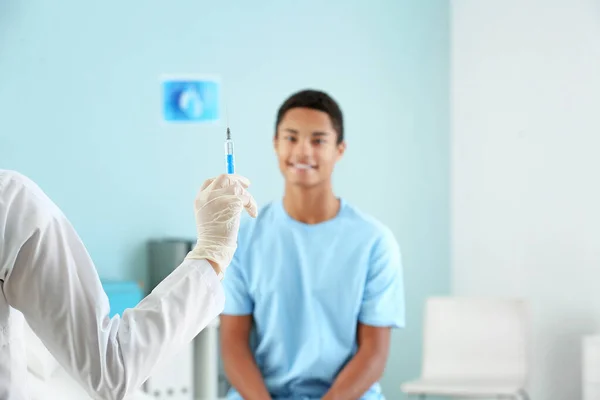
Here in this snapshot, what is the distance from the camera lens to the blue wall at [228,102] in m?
3.82

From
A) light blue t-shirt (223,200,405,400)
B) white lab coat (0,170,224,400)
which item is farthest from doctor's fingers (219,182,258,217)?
light blue t-shirt (223,200,405,400)

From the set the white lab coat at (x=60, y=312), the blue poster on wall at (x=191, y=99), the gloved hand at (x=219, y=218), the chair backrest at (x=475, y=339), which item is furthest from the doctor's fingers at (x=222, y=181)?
the blue poster on wall at (x=191, y=99)

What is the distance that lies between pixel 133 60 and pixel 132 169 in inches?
17.5

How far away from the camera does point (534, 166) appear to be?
3902 mm

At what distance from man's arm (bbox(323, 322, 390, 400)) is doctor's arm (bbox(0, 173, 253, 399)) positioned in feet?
3.34

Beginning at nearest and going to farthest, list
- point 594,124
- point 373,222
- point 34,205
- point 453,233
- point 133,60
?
point 34,205 < point 373,222 < point 594,124 < point 133,60 < point 453,233

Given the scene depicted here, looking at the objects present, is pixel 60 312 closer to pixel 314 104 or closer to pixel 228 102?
pixel 314 104

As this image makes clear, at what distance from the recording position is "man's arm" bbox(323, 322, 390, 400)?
2217 mm

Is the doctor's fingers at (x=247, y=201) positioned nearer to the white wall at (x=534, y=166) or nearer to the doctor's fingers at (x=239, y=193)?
the doctor's fingers at (x=239, y=193)

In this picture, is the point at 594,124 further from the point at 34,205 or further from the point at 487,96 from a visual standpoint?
the point at 34,205

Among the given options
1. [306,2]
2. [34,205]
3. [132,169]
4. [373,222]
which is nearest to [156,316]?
[34,205]

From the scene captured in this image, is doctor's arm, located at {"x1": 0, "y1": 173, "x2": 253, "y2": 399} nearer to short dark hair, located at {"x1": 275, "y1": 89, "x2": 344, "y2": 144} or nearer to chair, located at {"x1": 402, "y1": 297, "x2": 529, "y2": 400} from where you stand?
short dark hair, located at {"x1": 275, "y1": 89, "x2": 344, "y2": 144}

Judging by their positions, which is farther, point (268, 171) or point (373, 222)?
point (268, 171)

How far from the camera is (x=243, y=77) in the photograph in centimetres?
405
